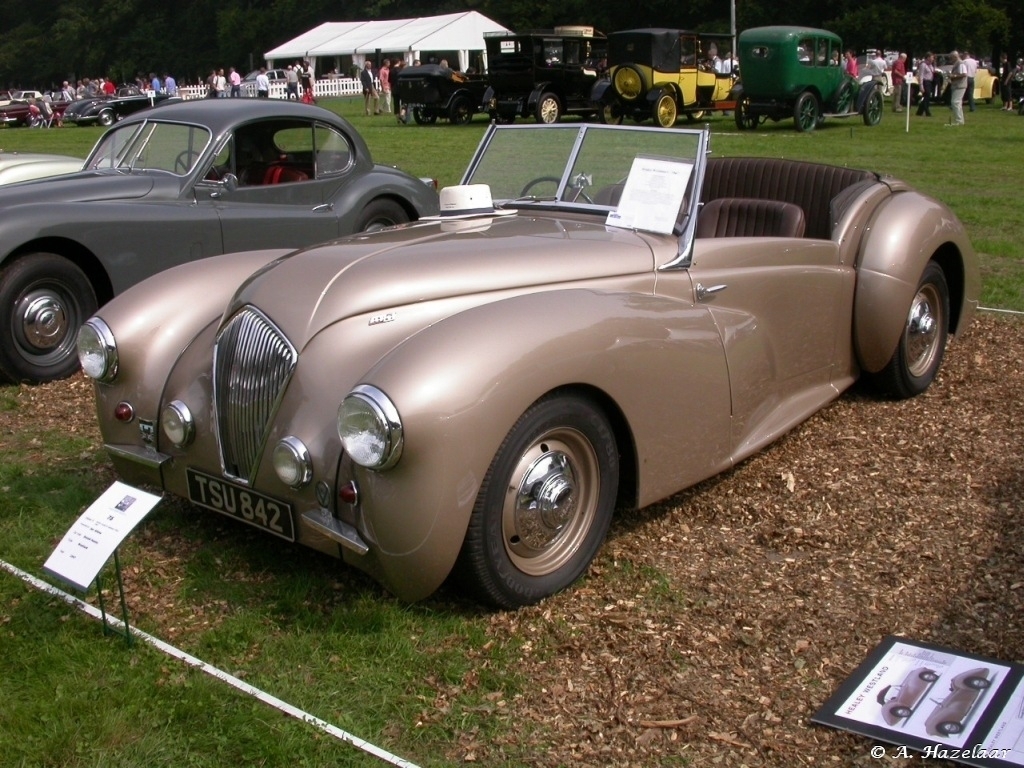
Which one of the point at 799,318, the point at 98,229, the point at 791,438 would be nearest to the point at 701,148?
the point at 799,318

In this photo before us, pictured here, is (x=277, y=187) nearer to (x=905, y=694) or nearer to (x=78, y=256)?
(x=78, y=256)

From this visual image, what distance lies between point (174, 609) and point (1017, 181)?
13.3 metres

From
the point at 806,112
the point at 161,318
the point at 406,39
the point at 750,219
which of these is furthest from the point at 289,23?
the point at 161,318

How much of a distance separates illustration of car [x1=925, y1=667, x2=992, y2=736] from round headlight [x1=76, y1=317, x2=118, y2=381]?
300 centimetres

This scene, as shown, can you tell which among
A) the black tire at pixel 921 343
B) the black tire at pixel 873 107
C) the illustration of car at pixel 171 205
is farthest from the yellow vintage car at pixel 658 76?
the black tire at pixel 921 343

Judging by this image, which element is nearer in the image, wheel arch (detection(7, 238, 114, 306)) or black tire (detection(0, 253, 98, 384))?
black tire (detection(0, 253, 98, 384))

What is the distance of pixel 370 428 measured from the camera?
119 inches

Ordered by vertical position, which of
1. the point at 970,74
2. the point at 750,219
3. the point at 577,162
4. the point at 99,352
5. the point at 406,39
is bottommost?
the point at 99,352

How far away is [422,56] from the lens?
150 ft

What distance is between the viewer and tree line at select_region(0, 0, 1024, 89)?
130 feet

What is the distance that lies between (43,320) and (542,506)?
4.22 metres

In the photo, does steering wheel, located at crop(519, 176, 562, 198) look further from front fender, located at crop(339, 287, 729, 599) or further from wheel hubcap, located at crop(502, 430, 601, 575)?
wheel hubcap, located at crop(502, 430, 601, 575)

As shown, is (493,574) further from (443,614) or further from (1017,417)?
(1017,417)

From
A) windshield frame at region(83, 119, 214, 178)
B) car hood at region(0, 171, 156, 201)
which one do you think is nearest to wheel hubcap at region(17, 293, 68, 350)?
car hood at region(0, 171, 156, 201)
